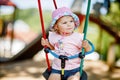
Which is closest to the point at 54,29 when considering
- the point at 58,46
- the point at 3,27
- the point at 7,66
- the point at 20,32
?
the point at 58,46

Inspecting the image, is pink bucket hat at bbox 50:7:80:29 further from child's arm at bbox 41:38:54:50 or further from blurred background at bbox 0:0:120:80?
blurred background at bbox 0:0:120:80

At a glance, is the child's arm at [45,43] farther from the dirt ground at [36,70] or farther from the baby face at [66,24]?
the dirt ground at [36,70]

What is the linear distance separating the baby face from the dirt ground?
3.08 metres

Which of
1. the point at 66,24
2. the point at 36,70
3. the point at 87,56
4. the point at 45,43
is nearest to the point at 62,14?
the point at 66,24

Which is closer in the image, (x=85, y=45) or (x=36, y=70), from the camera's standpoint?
(x=85, y=45)

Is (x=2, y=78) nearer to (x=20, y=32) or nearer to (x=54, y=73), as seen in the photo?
(x=54, y=73)

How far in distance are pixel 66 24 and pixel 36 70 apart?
143 inches

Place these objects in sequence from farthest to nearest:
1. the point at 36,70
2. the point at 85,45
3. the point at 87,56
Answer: the point at 87,56 → the point at 36,70 → the point at 85,45

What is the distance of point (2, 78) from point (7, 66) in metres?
0.73

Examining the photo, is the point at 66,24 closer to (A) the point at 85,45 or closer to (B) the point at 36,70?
(A) the point at 85,45

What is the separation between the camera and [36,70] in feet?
17.4

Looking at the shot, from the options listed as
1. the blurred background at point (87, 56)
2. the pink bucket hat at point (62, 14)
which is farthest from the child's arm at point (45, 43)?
the blurred background at point (87, 56)

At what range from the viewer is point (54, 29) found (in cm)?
181

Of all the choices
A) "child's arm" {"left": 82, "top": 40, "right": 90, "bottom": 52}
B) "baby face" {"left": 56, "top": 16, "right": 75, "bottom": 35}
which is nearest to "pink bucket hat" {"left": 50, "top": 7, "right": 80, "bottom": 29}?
"baby face" {"left": 56, "top": 16, "right": 75, "bottom": 35}
